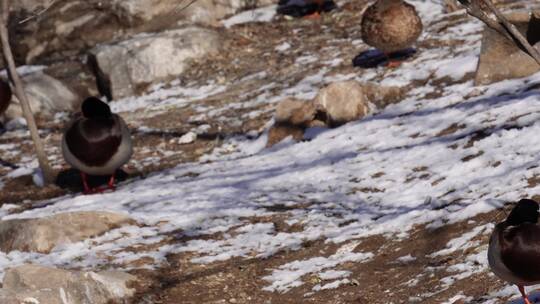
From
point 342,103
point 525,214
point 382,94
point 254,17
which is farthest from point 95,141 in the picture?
point 254,17

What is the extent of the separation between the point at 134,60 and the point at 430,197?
23.7 feet

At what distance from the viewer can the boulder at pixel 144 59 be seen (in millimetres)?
13531

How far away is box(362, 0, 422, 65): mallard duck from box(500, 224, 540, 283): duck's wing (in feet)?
22.1

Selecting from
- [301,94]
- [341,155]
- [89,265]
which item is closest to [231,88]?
[301,94]

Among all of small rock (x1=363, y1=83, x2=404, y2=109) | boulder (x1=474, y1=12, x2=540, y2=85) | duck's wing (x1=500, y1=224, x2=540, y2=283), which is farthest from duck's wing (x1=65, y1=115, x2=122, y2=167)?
duck's wing (x1=500, y1=224, x2=540, y2=283)

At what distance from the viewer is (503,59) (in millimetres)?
9633

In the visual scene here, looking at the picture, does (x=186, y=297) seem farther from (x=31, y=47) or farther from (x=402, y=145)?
(x=31, y=47)

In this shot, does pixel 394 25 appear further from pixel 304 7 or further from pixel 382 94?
pixel 304 7

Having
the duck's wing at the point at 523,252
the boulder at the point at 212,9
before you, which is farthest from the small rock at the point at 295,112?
the duck's wing at the point at 523,252

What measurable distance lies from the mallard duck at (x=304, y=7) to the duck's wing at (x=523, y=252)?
1003 cm

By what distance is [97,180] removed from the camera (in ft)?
34.1

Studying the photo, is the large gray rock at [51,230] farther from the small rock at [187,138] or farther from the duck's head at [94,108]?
the small rock at [187,138]

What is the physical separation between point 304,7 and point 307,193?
728 cm

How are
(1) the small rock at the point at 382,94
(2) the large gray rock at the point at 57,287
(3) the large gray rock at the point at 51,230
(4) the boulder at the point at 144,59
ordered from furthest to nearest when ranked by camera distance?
1. (4) the boulder at the point at 144,59
2. (1) the small rock at the point at 382,94
3. (3) the large gray rock at the point at 51,230
4. (2) the large gray rock at the point at 57,287
